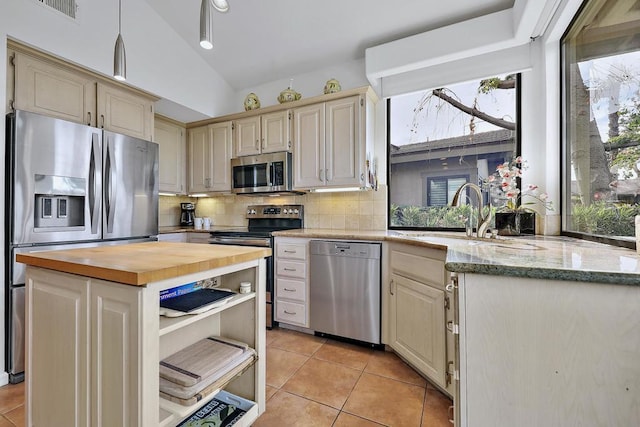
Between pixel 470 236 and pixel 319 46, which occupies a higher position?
pixel 319 46

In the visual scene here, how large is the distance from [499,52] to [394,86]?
90 cm

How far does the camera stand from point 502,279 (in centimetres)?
97

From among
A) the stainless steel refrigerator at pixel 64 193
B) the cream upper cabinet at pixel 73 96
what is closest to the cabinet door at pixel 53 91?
the cream upper cabinet at pixel 73 96

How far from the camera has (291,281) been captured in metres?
2.62

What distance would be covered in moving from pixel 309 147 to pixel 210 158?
1399 millimetres

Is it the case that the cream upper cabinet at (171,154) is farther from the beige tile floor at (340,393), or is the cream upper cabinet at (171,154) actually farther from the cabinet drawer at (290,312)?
the beige tile floor at (340,393)

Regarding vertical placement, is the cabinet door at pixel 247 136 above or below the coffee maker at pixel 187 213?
above

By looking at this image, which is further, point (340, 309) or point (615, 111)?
point (340, 309)

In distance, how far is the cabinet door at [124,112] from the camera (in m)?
2.47

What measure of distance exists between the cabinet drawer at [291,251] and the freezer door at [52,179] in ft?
4.77

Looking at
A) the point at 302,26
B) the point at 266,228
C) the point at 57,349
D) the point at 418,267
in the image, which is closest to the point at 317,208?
the point at 266,228

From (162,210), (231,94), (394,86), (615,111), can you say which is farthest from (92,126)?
(615,111)

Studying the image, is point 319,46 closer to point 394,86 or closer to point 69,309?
point 394,86

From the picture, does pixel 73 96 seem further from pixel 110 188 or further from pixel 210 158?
pixel 210 158
